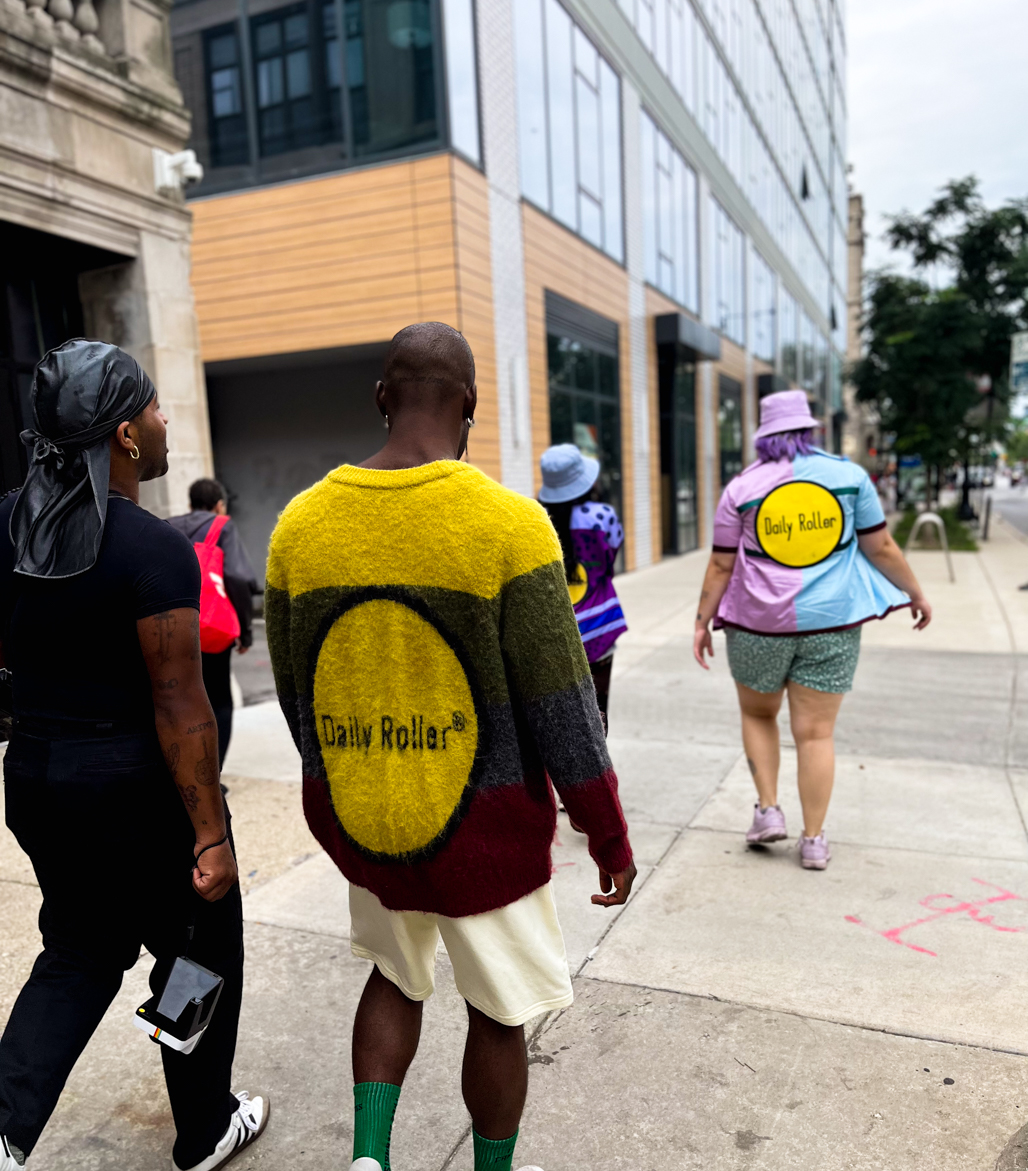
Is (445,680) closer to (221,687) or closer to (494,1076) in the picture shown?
(494,1076)

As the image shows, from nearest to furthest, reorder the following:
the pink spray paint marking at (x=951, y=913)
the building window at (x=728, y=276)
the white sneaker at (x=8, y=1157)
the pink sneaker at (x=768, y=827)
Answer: the white sneaker at (x=8, y=1157)
the pink spray paint marking at (x=951, y=913)
the pink sneaker at (x=768, y=827)
the building window at (x=728, y=276)

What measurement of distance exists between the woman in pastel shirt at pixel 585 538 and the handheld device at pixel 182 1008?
2.29m

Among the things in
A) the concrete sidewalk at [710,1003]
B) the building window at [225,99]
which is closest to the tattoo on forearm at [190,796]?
the concrete sidewalk at [710,1003]

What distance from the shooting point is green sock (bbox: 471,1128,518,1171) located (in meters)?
1.82

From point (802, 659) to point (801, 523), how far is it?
0.54 meters

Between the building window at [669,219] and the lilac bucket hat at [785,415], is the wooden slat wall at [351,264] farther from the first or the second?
the lilac bucket hat at [785,415]

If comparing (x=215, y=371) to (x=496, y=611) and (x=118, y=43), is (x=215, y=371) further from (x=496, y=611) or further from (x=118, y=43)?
(x=496, y=611)

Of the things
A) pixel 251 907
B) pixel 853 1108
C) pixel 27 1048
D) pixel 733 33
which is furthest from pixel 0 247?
pixel 733 33

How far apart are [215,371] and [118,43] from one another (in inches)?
294

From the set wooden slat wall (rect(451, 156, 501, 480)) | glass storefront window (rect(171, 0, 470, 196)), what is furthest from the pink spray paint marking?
glass storefront window (rect(171, 0, 470, 196))

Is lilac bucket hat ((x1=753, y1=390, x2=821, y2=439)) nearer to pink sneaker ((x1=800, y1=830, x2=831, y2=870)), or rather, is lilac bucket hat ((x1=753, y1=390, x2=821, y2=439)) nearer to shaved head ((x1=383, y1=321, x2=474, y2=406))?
pink sneaker ((x1=800, y1=830, x2=831, y2=870))

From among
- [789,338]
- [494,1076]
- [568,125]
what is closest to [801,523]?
[494,1076]

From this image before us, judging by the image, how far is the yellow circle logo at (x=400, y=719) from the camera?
1.68 m

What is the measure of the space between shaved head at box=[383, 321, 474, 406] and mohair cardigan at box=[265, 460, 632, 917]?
0.15m
